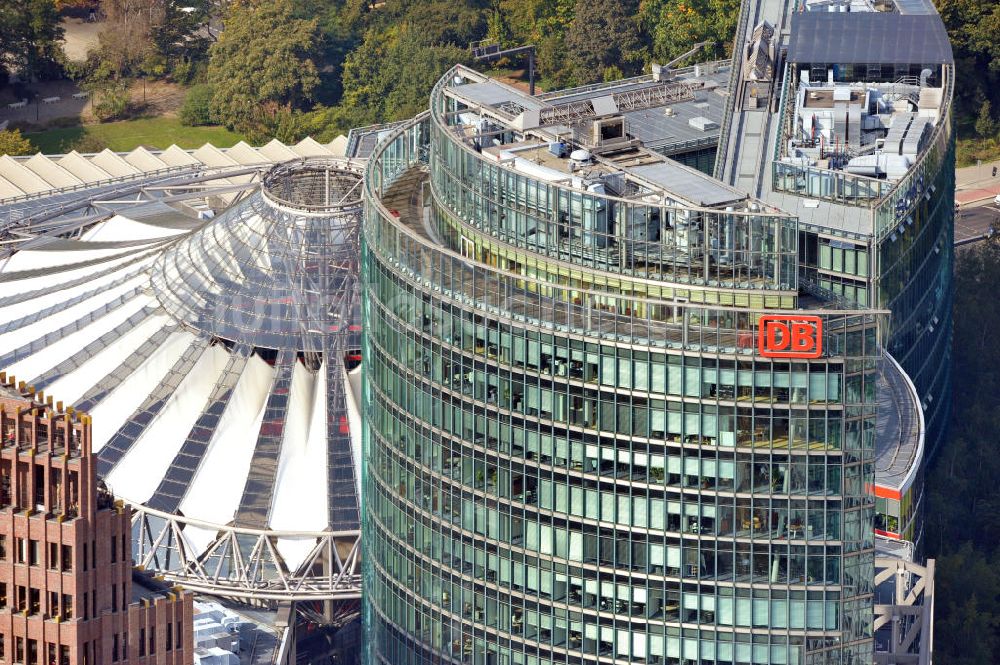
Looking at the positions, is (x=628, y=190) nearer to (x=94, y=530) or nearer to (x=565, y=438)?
(x=565, y=438)

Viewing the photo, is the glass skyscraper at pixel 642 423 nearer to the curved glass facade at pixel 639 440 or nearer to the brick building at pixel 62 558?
the curved glass facade at pixel 639 440

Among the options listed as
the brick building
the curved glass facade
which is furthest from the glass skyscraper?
the brick building

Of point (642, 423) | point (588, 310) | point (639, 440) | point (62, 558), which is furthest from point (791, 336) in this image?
point (62, 558)

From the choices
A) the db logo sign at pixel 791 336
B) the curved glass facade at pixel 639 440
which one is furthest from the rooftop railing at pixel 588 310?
the db logo sign at pixel 791 336

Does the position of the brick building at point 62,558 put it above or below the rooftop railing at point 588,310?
below

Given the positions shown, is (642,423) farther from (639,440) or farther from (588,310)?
(588,310)

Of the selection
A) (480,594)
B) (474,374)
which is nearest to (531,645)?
(480,594)
